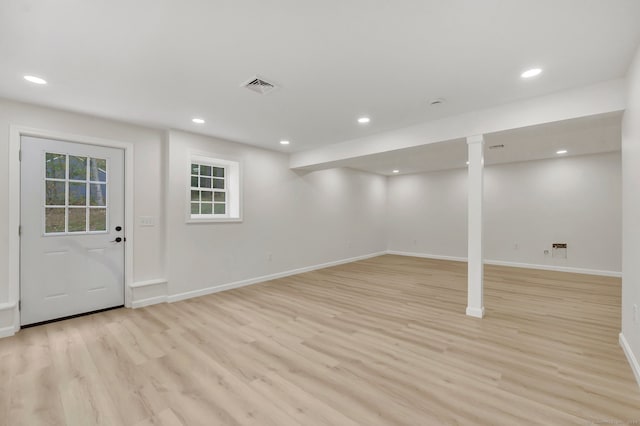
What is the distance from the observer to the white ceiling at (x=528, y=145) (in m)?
3.09

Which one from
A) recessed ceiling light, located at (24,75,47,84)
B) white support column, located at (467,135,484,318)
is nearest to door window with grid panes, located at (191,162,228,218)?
recessed ceiling light, located at (24,75,47,84)

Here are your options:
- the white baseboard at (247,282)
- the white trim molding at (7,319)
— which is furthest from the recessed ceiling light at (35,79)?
the white baseboard at (247,282)

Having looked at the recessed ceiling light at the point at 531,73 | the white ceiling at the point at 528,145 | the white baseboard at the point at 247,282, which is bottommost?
the white baseboard at the point at 247,282

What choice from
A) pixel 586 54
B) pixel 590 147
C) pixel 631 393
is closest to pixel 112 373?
pixel 631 393

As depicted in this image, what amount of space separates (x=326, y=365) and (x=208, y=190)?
3450 millimetres

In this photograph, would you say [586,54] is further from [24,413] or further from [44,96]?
[44,96]

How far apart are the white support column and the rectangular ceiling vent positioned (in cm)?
241

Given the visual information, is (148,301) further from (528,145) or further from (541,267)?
(541,267)

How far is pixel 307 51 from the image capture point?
7.04 ft

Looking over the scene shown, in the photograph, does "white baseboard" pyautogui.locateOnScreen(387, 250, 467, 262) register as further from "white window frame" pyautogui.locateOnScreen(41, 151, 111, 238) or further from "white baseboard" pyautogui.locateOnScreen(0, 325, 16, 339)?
"white baseboard" pyautogui.locateOnScreen(0, 325, 16, 339)

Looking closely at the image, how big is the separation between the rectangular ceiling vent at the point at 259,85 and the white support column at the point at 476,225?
2414 mm

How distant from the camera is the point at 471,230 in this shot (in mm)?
3430

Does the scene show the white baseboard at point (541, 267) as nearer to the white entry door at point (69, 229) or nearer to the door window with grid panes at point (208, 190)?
the door window with grid panes at point (208, 190)

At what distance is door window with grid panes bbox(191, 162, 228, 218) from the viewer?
14.9 ft
